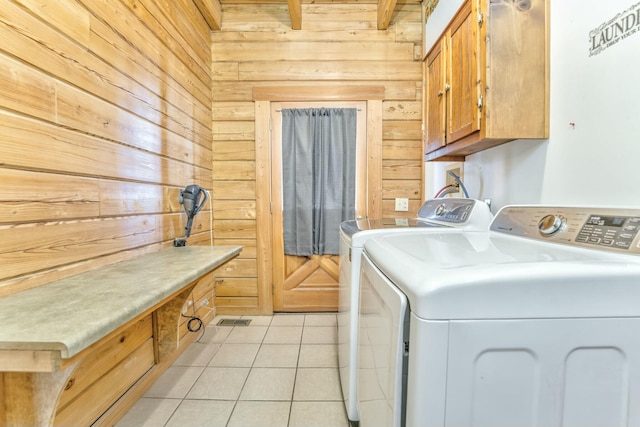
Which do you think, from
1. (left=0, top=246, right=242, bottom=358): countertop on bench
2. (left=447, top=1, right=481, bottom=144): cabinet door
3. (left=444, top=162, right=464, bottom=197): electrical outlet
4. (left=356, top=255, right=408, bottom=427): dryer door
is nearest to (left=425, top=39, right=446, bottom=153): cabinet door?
(left=447, top=1, right=481, bottom=144): cabinet door

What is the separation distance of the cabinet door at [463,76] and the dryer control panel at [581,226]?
0.52 meters

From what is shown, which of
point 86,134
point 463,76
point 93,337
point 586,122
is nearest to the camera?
point 93,337

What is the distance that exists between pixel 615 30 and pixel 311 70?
210 centimetres

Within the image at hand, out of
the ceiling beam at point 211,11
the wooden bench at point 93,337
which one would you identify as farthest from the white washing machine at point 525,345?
the ceiling beam at point 211,11

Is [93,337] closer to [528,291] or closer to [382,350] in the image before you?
[382,350]

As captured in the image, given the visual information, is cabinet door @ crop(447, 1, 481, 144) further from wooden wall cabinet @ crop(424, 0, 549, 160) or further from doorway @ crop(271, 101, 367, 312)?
doorway @ crop(271, 101, 367, 312)

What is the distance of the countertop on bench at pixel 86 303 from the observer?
64 cm

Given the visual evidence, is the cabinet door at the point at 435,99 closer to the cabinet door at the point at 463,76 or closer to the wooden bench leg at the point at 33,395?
the cabinet door at the point at 463,76

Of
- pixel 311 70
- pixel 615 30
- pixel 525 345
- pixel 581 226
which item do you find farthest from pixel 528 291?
pixel 311 70

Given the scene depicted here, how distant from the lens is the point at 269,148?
8.84ft

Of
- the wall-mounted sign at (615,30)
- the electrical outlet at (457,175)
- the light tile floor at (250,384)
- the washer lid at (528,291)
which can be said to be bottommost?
the light tile floor at (250,384)

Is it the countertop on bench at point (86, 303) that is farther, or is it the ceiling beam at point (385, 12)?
the ceiling beam at point (385, 12)

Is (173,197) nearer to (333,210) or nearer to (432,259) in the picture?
(333,210)

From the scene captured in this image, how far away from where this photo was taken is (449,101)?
172 centimetres
